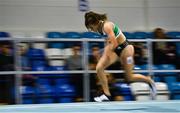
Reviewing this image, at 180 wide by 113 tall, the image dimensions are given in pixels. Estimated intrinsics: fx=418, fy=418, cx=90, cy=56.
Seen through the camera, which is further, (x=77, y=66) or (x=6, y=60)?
(x=77, y=66)

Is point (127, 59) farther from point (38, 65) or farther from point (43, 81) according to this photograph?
point (38, 65)

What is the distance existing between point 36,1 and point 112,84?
3.53 meters

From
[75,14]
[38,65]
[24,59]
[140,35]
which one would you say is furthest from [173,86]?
[75,14]

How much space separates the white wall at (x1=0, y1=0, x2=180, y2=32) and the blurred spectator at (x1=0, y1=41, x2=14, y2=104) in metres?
2.49

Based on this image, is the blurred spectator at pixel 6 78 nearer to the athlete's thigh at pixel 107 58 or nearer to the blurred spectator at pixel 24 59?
the blurred spectator at pixel 24 59

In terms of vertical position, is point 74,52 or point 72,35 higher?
point 72,35

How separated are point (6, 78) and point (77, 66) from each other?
1.33 metres

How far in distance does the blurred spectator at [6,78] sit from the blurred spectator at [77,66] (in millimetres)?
1115

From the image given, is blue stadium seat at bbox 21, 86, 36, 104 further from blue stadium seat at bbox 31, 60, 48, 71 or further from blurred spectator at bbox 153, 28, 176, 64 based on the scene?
blurred spectator at bbox 153, 28, 176, 64

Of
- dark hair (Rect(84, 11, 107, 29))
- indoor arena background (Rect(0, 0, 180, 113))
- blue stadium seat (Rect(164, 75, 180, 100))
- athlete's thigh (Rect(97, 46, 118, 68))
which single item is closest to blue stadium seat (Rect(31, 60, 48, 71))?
indoor arena background (Rect(0, 0, 180, 113))

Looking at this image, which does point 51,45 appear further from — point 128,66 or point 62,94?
point 128,66

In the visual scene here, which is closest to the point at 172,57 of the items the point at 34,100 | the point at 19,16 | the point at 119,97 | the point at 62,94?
the point at 119,97

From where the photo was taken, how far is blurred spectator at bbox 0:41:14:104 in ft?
24.0

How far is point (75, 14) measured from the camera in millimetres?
10328
